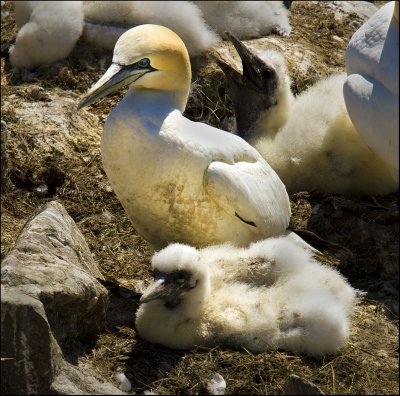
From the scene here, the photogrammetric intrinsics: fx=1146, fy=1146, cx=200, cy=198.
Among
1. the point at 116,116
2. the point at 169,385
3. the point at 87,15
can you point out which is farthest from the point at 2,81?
the point at 169,385

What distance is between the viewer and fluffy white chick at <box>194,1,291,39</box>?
9.02m

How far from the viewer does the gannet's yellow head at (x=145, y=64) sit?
6.15 metres

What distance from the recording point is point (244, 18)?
903cm

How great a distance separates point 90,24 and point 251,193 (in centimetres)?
299

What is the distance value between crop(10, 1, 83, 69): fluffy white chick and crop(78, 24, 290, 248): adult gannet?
7.88 ft

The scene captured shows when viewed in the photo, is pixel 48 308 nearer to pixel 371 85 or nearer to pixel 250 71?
pixel 371 85

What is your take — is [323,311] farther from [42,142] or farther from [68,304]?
[42,142]

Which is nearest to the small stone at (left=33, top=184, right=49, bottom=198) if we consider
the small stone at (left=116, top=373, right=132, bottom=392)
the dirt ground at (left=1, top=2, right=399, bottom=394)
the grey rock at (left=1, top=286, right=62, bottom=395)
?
the dirt ground at (left=1, top=2, right=399, bottom=394)

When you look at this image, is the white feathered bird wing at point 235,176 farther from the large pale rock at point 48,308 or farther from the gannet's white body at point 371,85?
the large pale rock at point 48,308

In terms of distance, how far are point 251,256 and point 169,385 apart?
0.93 m

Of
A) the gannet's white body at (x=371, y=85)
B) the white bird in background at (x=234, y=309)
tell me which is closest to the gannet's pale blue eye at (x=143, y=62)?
the white bird in background at (x=234, y=309)

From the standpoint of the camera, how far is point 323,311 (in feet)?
18.8

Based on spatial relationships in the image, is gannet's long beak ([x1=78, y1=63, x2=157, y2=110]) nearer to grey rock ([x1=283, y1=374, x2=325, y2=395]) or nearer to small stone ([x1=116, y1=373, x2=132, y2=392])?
small stone ([x1=116, y1=373, x2=132, y2=392])

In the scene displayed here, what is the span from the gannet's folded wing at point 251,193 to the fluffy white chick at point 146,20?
7.36 feet
